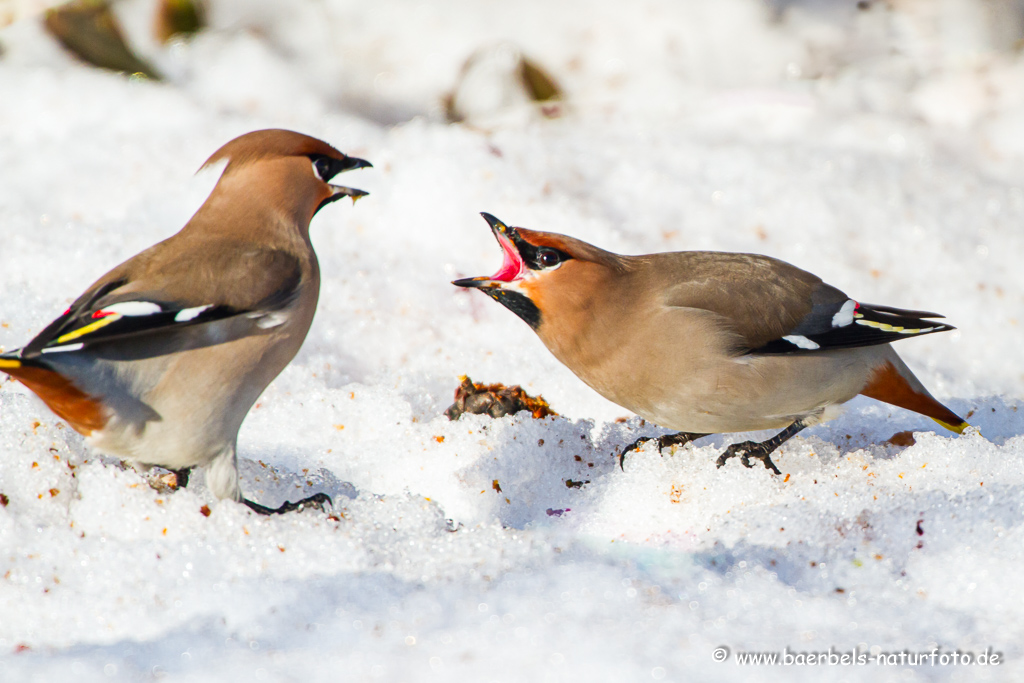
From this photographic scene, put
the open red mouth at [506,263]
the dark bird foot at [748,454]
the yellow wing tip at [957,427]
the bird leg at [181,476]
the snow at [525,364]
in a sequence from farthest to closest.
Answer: the yellow wing tip at [957,427], the dark bird foot at [748,454], the open red mouth at [506,263], the bird leg at [181,476], the snow at [525,364]

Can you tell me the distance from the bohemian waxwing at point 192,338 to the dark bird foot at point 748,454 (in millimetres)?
1357

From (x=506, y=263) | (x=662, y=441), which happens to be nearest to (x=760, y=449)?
(x=662, y=441)

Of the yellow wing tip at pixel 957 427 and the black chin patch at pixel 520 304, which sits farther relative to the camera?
the yellow wing tip at pixel 957 427

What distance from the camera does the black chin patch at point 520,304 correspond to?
2891 mm

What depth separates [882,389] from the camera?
3.12 m

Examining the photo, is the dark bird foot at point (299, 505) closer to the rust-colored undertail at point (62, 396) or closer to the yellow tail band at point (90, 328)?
the rust-colored undertail at point (62, 396)

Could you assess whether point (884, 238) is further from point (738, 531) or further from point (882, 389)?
point (738, 531)

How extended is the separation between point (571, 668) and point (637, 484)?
1.13 meters

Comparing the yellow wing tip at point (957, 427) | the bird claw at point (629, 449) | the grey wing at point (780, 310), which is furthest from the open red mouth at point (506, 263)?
the yellow wing tip at point (957, 427)

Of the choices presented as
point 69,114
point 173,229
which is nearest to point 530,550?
point 173,229

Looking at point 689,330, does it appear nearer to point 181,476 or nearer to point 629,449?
point 629,449

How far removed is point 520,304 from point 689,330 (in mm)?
526

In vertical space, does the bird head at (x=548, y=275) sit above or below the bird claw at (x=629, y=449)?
above

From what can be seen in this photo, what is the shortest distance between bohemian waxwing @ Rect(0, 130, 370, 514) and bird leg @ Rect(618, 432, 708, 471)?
1.04 metres
